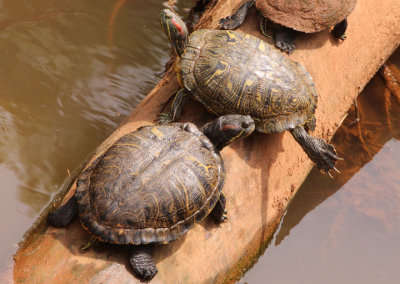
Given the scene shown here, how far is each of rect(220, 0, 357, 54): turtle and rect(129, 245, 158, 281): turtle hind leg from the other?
2.86 m

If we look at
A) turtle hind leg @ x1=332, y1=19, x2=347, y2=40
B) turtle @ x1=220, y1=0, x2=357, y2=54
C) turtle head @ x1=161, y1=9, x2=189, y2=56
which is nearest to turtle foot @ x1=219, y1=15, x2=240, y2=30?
turtle @ x1=220, y1=0, x2=357, y2=54

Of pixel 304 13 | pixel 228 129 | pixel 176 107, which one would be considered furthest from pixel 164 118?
pixel 304 13

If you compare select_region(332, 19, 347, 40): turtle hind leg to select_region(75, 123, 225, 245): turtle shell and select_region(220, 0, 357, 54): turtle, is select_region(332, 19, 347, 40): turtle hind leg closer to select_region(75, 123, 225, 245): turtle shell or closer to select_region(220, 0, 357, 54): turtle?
select_region(220, 0, 357, 54): turtle

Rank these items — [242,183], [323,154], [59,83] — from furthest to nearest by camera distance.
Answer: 1. [59,83]
2. [323,154]
3. [242,183]

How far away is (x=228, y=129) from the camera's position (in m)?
Result: 3.54

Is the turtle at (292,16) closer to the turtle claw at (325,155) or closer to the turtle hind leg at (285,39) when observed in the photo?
the turtle hind leg at (285,39)

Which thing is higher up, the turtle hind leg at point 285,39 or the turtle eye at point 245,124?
the turtle hind leg at point 285,39

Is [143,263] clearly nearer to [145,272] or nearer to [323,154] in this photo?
[145,272]

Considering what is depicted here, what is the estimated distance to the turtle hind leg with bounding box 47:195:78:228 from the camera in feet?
10.3

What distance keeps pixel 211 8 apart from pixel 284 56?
67.5 inches

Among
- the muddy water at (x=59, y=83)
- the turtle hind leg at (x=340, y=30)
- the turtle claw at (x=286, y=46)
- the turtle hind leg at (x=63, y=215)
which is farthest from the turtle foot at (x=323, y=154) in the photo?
the muddy water at (x=59, y=83)

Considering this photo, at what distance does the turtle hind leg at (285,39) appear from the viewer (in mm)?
4609

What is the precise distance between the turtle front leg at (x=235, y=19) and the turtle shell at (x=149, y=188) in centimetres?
182

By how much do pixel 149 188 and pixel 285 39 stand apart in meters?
2.68
